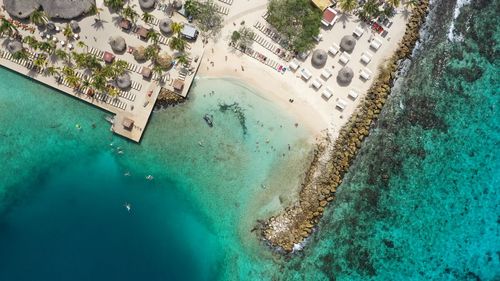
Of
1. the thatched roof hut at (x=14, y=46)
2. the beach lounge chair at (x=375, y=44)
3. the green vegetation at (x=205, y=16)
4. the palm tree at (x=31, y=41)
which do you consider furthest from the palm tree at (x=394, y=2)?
the thatched roof hut at (x=14, y=46)

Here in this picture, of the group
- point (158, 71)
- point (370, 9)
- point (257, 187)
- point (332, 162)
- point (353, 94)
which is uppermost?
point (370, 9)

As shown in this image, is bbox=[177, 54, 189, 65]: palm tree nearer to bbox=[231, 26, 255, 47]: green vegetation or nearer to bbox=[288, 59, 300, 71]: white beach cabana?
bbox=[231, 26, 255, 47]: green vegetation

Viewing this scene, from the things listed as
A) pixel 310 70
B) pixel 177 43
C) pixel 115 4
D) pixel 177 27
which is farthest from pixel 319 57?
pixel 115 4

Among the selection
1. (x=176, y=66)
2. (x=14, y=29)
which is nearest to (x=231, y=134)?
(x=176, y=66)

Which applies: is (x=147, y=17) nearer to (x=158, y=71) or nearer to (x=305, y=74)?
(x=158, y=71)

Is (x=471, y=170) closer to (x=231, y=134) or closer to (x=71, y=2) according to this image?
(x=231, y=134)
